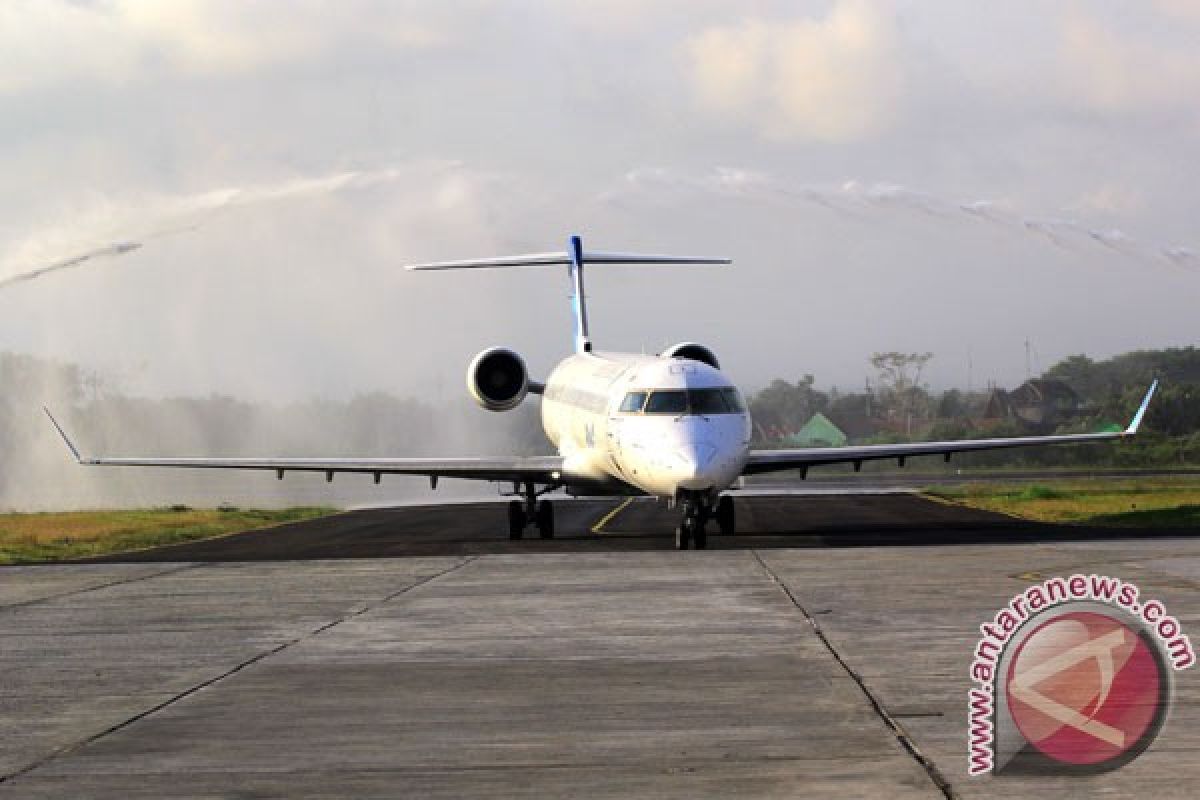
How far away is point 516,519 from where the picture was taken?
35.5 meters

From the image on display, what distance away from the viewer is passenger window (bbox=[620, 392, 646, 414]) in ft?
101

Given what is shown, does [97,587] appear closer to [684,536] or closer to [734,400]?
[684,536]

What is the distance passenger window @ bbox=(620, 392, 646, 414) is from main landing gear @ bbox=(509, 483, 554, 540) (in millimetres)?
5020

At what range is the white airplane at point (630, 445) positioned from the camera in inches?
1156

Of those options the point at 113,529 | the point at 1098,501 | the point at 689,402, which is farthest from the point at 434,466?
the point at 1098,501

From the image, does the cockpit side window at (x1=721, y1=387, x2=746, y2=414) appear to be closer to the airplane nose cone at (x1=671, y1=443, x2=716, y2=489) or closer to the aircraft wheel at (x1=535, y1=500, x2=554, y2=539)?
the airplane nose cone at (x1=671, y1=443, x2=716, y2=489)

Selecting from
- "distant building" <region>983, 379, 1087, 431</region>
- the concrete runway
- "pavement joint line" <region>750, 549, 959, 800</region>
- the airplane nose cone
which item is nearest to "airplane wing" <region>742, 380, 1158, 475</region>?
the airplane nose cone

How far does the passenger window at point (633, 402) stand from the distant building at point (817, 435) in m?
85.3

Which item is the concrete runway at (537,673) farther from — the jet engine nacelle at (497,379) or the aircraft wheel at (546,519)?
the jet engine nacelle at (497,379)

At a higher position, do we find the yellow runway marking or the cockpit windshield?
the cockpit windshield

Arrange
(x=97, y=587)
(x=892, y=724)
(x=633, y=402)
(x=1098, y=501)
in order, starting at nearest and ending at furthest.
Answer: (x=892, y=724)
(x=97, y=587)
(x=633, y=402)
(x=1098, y=501)

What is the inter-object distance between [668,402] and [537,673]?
1582 centimetres

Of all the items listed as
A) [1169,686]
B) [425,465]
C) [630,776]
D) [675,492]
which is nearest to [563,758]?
[630,776]

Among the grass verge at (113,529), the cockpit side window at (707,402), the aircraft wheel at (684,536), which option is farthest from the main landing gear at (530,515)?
the grass verge at (113,529)
